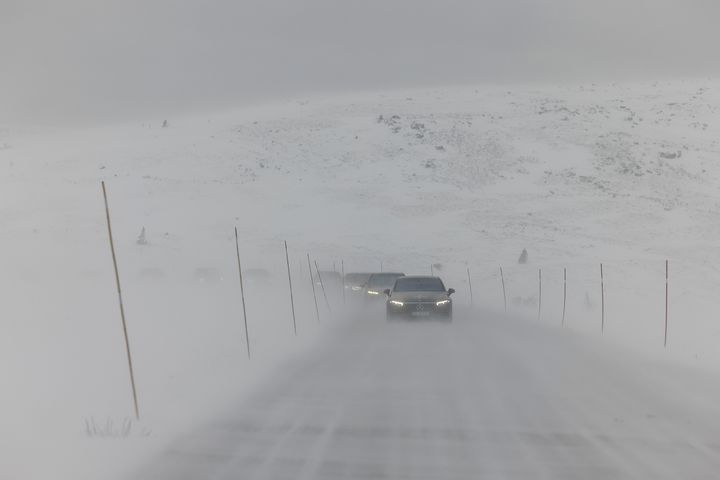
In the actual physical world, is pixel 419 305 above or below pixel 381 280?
above

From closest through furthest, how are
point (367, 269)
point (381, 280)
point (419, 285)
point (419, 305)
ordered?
point (419, 305) < point (419, 285) < point (381, 280) < point (367, 269)

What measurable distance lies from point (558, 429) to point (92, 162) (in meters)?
92.9

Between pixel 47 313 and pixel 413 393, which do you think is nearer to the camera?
pixel 413 393

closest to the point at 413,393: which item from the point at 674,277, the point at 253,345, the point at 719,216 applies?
the point at 253,345

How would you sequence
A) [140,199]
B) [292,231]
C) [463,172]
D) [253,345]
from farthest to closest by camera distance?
[463,172] < [140,199] < [292,231] < [253,345]

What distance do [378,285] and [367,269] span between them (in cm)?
2638

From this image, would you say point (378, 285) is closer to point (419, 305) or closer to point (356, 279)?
point (356, 279)

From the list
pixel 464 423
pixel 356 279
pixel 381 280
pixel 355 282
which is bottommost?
pixel 355 282

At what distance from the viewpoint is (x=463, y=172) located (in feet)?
291

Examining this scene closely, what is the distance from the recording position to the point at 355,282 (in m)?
38.8

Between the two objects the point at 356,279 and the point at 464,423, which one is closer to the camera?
the point at 464,423

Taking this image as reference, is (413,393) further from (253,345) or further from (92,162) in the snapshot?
(92,162)

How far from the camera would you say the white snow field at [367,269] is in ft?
28.8

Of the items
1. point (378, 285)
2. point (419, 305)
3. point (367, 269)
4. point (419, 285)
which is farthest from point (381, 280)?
point (367, 269)
